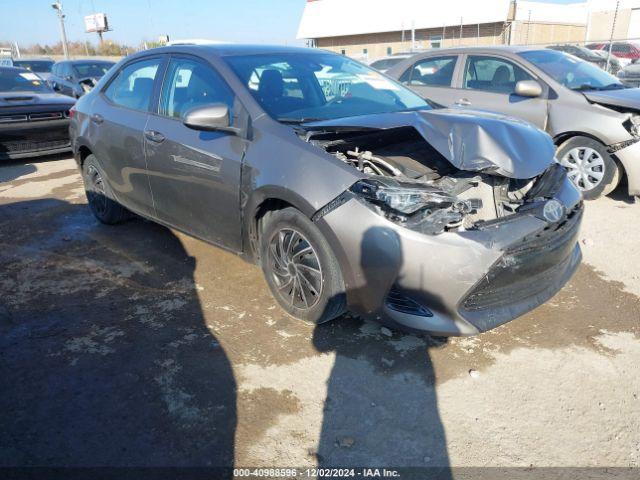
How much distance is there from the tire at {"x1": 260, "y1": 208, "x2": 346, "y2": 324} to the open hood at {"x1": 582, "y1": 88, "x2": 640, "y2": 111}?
4.32 m

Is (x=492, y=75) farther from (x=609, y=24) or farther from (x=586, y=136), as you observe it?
(x=609, y=24)

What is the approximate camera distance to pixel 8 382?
281 centimetres

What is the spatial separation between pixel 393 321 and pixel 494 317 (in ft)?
1.78

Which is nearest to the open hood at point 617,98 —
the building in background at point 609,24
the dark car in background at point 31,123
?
the dark car in background at point 31,123

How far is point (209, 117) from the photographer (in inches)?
126

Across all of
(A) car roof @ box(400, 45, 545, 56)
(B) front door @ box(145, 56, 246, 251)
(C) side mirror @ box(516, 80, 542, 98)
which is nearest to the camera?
(B) front door @ box(145, 56, 246, 251)

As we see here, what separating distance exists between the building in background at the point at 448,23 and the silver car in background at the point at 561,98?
1724 cm

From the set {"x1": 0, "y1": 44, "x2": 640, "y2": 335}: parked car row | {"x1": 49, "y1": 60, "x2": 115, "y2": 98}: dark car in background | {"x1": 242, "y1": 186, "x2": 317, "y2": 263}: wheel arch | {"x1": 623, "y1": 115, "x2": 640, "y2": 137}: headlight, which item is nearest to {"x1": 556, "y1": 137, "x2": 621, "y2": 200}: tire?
{"x1": 623, "y1": 115, "x2": 640, "y2": 137}: headlight

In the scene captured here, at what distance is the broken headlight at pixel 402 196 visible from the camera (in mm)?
2697

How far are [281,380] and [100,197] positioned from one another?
3341 millimetres

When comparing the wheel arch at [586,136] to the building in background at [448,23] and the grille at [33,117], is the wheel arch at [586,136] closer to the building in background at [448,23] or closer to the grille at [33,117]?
the grille at [33,117]

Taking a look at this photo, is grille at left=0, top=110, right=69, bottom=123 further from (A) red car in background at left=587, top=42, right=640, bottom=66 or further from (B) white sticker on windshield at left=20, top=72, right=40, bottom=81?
(A) red car in background at left=587, top=42, right=640, bottom=66

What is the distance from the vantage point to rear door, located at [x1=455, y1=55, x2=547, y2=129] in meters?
6.03

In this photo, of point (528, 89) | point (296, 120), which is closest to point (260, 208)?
point (296, 120)
